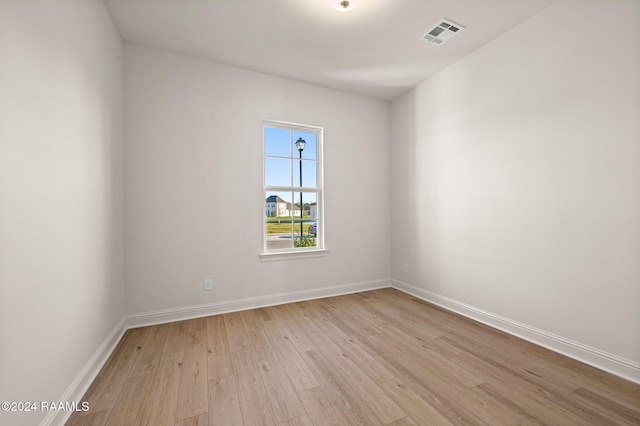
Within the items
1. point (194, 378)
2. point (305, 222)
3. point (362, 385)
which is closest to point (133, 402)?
point (194, 378)

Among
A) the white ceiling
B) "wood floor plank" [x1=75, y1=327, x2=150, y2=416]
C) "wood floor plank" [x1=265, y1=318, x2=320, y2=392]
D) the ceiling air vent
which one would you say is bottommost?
"wood floor plank" [x1=265, y1=318, x2=320, y2=392]

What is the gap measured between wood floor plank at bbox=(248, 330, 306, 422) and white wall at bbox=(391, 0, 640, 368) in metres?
2.20

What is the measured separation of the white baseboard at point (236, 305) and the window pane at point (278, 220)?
65 centimetres

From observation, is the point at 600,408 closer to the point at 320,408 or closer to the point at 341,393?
the point at 341,393

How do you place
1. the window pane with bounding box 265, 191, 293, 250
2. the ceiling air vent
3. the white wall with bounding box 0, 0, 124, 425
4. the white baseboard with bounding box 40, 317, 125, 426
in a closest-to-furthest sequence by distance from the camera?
the white wall with bounding box 0, 0, 124, 425
the white baseboard with bounding box 40, 317, 125, 426
the ceiling air vent
the window pane with bounding box 265, 191, 293, 250

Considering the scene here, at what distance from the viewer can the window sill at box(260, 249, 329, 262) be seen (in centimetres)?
318

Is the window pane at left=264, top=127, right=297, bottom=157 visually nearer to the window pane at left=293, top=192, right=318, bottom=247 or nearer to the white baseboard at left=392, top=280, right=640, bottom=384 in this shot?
the window pane at left=293, top=192, right=318, bottom=247

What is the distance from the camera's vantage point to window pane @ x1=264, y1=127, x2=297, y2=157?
3.31 meters

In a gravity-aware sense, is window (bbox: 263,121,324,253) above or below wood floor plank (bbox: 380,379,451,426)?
above

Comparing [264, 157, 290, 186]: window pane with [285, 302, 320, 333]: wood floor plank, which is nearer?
[285, 302, 320, 333]: wood floor plank

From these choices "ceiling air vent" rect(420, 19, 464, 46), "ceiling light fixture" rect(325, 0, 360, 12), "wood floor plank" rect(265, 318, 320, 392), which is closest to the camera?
"wood floor plank" rect(265, 318, 320, 392)

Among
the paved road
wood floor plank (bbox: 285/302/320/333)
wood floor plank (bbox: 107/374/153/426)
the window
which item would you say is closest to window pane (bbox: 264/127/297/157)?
the window

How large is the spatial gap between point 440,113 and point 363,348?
2.88 metres

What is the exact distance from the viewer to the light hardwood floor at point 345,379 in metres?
1.45
